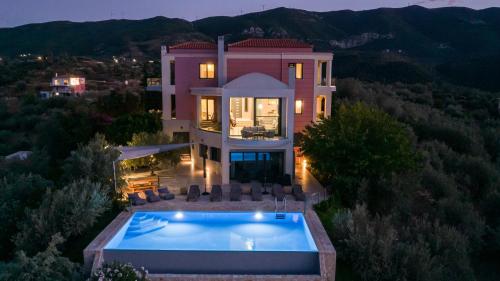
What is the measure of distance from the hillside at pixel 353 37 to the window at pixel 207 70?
141 feet

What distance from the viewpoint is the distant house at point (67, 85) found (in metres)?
60.7

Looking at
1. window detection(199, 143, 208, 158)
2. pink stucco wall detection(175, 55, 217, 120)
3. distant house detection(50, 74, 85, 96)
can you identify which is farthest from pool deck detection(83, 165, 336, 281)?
distant house detection(50, 74, 85, 96)

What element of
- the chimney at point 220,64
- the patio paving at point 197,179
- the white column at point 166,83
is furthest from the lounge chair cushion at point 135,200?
the white column at point 166,83

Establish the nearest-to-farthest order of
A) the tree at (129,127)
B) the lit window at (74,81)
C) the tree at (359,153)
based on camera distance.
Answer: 1. the tree at (359,153)
2. the tree at (129,127)
3. the lit window at (74,81)

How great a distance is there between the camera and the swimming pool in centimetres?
1420

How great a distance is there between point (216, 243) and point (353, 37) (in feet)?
250

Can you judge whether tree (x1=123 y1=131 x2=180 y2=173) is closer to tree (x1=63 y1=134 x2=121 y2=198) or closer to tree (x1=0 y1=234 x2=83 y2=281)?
tree (x1=63 y1=134 x2=121 y2=198)

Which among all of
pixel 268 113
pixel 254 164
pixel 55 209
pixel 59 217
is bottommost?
pixel 59 217

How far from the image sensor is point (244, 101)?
26.3 meters

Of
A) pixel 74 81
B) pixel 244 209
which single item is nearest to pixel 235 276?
pixel 244 209

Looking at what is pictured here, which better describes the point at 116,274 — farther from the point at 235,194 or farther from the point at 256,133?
the point at 256,133

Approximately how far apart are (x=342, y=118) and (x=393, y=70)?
168 ft

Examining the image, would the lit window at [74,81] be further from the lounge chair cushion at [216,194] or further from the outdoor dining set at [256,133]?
the lounge chair cushion at [216,194]

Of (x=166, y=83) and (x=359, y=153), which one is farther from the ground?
(x=166, y=83)
